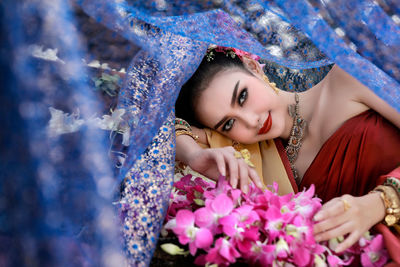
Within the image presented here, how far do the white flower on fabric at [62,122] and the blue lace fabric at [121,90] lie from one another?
12 mm

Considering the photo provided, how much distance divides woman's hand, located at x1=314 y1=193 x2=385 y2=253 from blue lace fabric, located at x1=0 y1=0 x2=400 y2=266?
0.29m

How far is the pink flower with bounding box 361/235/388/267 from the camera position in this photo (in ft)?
2.96

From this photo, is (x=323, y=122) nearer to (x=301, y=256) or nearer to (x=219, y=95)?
(x=219, y=95)

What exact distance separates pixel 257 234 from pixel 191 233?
14cm

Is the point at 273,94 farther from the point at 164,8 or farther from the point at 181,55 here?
the point at 164,8

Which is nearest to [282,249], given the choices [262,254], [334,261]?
[262,254]

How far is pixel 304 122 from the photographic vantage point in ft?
4.82

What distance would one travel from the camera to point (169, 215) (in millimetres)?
979

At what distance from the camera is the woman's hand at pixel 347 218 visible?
2.88 feet

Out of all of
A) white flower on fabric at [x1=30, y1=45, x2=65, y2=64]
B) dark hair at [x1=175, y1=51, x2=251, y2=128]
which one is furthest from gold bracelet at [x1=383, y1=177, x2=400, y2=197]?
white flower on fabric at [x1=30, y1=45, x2=65, y2=64]

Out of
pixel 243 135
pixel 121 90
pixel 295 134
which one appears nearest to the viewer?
pixel 121 90

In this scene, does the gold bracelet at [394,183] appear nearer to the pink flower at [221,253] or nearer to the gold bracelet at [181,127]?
the pink flower at [221,253]

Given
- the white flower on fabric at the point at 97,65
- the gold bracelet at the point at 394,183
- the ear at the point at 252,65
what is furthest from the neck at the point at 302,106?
the white flower on fabric at the point at 97,65

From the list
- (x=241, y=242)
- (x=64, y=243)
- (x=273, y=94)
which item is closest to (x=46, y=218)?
(x=64, y=243)
